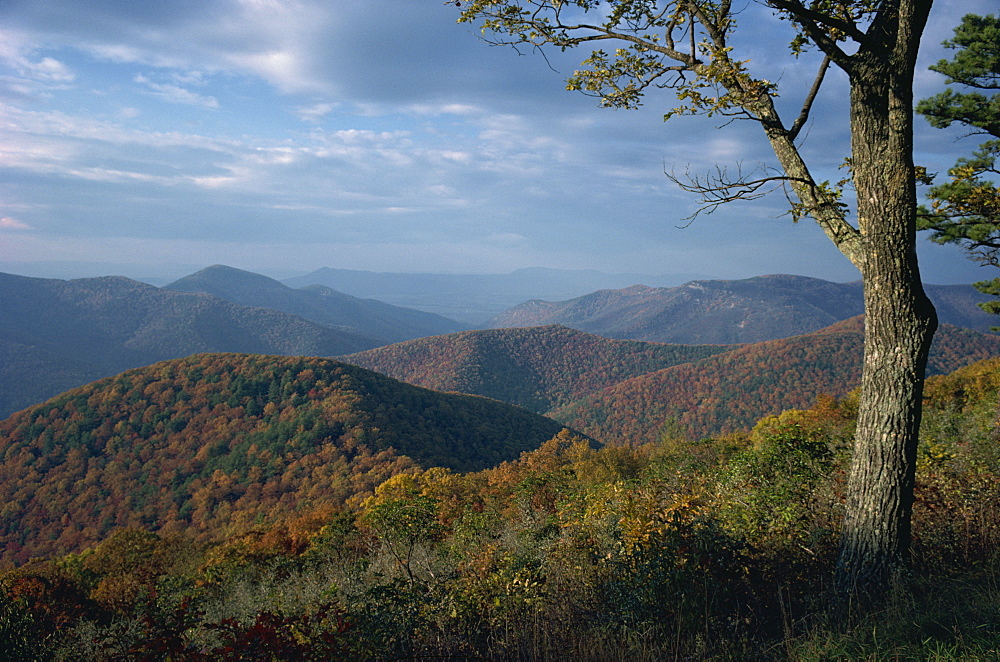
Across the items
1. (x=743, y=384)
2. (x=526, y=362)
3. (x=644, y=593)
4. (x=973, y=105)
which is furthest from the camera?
(x=526, y=362)

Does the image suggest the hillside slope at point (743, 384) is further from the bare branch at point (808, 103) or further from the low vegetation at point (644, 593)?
the bare branch at point (808, 103)

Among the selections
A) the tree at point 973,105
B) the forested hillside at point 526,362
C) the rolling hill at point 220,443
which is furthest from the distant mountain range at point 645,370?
the tree at point 973,105

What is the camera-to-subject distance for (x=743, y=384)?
86875 millimetres

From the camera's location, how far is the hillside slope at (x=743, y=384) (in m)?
79.4

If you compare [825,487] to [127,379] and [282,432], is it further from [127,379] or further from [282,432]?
[127,379]

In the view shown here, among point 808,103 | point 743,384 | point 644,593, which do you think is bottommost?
point 743,384

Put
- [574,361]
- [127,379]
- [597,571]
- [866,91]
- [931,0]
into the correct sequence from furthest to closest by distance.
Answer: [574,361], [127,379], [597,571], [866,91], [931,0]

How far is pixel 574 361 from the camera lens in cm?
14088

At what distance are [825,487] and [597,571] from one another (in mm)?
2840

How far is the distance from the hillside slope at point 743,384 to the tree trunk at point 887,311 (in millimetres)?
73894

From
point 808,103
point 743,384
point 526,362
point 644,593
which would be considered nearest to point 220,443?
point 644,593

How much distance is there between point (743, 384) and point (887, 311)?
92549 mm

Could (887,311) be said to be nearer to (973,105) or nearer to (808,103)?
(808,103)

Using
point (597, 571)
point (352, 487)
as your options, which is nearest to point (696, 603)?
point (597, 571)
